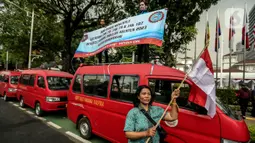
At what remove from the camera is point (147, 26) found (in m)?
5.48

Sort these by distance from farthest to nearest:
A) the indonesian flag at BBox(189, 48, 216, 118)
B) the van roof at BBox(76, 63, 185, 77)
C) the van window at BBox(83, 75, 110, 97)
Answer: the van window at BBox(83, 75, 110, 97) → the van roof at BBox(76, 63, 185, 77) → the indonesian flag at BBox(189, 48, 216, 118)

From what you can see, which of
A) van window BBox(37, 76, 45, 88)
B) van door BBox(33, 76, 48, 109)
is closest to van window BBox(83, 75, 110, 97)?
van door BBox(33, 76, 48, 109)

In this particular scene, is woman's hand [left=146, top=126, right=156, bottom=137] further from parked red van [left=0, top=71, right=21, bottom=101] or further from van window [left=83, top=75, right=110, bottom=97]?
parked red van [left=0, top=71, right=21, bottom=101]

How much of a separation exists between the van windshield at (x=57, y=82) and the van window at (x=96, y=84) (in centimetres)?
312

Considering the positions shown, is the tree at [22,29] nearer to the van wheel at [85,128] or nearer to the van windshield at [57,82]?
the van windshield at [57,82]

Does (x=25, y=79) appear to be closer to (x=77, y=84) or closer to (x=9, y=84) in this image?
(x=9, y=84)

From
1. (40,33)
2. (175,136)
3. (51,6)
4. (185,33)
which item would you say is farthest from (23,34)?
(175,136)

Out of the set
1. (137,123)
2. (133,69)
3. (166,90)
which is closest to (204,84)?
(166,90)

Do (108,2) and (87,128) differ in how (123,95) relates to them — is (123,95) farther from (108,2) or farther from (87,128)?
(108,2)

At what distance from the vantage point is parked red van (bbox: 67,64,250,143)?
347cm

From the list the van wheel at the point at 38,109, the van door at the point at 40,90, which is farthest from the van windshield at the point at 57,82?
the van wheel at the point at 38,109

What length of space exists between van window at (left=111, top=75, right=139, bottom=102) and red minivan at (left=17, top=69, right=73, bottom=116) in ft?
13.8

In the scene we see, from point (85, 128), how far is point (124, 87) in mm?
2037

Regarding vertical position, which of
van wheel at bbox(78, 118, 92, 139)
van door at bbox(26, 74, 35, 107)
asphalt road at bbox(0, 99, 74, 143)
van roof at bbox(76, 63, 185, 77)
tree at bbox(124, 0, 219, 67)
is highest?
tree at bbox(124, 0, 219, 67)
